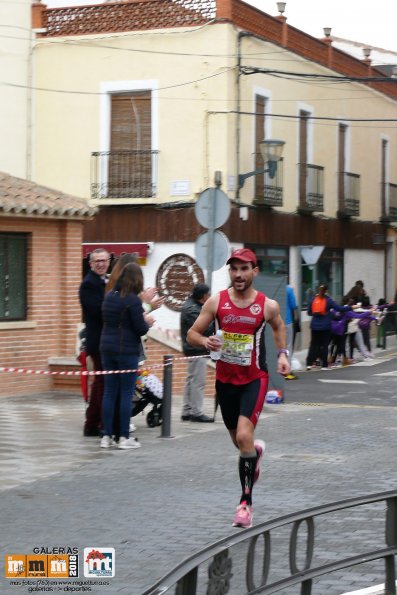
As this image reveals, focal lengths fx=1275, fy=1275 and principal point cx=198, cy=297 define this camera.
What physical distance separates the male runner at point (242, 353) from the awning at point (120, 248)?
17.6 meters

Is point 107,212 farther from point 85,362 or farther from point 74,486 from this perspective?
point 74,486

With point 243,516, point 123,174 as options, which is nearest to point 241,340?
point 243,516

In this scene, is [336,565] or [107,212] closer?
[336,565]

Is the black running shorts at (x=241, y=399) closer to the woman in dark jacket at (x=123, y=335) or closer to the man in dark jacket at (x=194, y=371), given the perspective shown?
the woman in dark jacket at (x=123, y=335)

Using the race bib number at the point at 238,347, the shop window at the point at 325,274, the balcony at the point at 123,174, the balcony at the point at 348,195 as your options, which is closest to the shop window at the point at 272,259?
the shop window at the point at 325,274

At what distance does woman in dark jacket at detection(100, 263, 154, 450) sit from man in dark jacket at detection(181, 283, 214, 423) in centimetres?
256

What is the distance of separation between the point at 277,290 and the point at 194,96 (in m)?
8.08

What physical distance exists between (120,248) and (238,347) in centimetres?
1822

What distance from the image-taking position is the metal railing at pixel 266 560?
4.38m

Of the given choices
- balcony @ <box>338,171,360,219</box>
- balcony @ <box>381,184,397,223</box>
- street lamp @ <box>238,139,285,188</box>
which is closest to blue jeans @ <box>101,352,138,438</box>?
street lamp @ <box>238,139,285,188</box>

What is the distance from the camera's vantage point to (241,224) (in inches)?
1041

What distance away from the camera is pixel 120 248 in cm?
2658

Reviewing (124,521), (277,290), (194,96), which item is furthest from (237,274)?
(194,96)

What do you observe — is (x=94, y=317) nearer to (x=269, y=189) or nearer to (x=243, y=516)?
(x=243, y=516)
